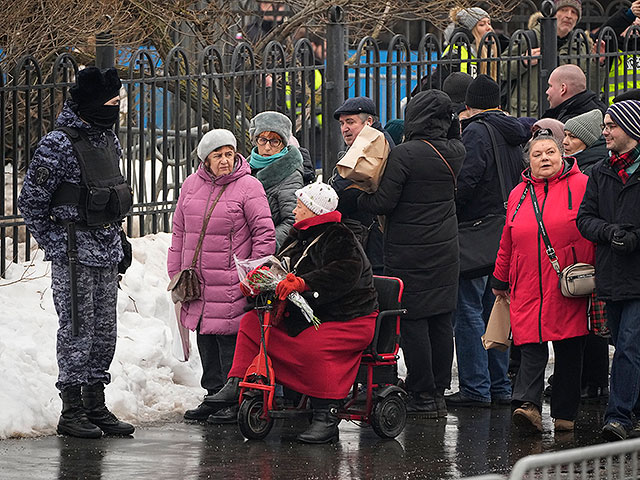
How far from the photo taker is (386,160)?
28.8 ft

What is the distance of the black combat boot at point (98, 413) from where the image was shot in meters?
8.05

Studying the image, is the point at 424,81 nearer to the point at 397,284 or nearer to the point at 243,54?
the point at 243,54

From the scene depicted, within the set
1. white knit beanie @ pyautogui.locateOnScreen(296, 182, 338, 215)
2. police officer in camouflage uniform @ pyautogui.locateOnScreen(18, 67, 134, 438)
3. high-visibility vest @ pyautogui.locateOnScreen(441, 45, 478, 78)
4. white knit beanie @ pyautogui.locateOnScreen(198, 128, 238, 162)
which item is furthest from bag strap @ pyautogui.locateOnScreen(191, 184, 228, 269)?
high-visibility vest @ pyautogui.locateOnScreen(441, 45, 478, 78)

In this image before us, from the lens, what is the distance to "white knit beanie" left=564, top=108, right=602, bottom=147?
907 centimetres

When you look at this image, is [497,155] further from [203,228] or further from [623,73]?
[623,73]

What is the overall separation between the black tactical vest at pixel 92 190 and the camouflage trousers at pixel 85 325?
1.01ft

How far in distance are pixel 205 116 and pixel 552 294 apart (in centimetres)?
694

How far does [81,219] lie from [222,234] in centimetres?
104

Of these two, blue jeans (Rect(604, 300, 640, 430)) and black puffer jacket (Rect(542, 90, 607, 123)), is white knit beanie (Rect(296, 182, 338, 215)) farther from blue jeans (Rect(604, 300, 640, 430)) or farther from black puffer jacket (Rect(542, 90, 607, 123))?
black puffer jacket (Rect(542, 90, 607, 123))

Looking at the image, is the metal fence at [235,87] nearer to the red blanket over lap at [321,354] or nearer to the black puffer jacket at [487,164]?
the black puffer jacket at [487,164]

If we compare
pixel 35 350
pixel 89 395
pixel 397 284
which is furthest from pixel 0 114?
pixel 397 284

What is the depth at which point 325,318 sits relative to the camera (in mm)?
7977

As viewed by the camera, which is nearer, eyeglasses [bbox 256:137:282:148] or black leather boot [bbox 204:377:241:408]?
black leather boot [bbox 204:377:241:408]

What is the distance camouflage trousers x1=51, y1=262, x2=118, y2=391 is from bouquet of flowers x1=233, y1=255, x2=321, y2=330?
810 mm
